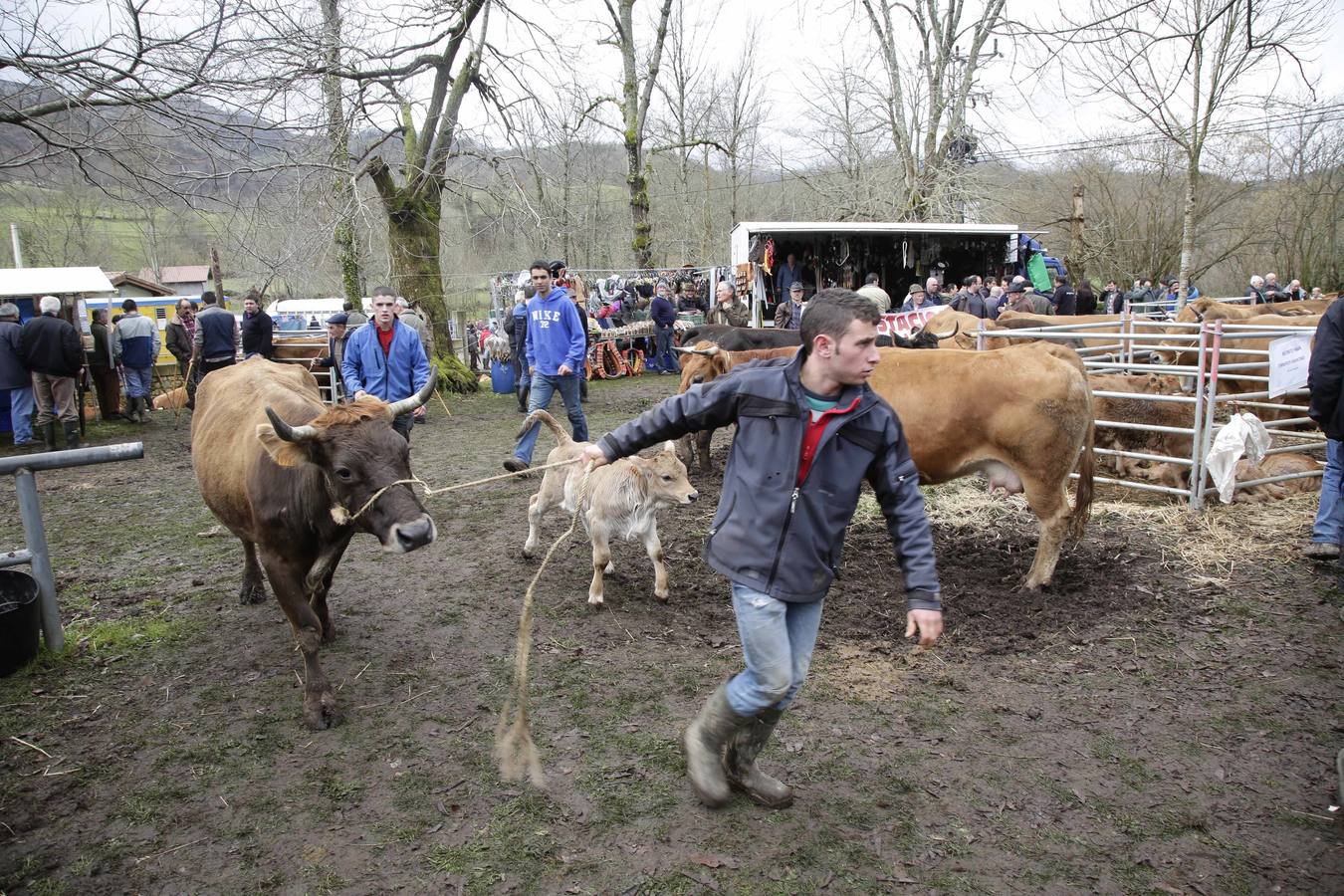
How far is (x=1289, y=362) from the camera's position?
6.44 meters

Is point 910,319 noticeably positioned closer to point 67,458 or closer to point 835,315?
point 835,315

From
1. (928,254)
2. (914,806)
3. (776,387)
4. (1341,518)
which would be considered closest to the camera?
(776,387)

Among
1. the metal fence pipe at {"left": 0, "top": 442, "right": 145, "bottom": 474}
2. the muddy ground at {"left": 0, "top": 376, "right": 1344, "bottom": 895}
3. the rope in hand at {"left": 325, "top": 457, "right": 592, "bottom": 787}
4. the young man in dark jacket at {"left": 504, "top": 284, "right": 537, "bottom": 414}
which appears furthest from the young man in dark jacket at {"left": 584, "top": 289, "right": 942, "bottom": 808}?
the young man in dark jacket at {"left": 504, "top": 284, "right": 537, "bottom": 414}

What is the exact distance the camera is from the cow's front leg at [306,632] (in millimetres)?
4059

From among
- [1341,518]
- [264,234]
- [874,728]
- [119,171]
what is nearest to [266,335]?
[264,234]

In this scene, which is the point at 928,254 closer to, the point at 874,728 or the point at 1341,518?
the point at 1341,518

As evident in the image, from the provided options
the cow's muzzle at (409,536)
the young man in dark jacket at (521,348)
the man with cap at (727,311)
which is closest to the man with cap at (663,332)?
the man with cap at (727,311)

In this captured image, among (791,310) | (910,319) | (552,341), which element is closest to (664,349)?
(791,310)

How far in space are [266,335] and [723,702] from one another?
12.2m

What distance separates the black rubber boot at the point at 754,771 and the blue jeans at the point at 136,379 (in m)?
14.4

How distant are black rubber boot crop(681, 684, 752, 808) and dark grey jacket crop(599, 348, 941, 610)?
57 centimetres

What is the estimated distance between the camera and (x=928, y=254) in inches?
792

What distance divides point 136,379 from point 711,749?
14.4 meters

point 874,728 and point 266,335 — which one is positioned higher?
point 266,335
